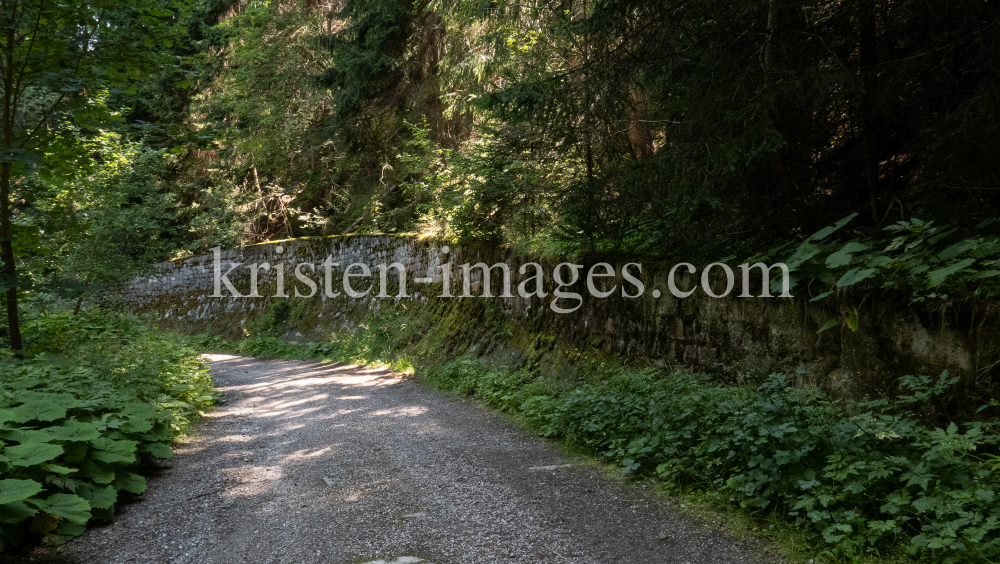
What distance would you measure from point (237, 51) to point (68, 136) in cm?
1153

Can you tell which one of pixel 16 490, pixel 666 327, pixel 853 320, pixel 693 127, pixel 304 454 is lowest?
pixel 304 454

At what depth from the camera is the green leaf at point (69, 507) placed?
304cm

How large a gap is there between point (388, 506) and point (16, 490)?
1.98 meters

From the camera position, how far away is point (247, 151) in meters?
16.4

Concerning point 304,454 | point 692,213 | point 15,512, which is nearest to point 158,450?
point 304,454

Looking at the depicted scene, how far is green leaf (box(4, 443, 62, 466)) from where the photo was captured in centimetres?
301

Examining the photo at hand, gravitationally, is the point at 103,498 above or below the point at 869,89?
below

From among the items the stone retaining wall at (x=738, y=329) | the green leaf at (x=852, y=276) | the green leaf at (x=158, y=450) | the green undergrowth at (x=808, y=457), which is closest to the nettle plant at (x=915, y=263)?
the green leaf at (x=852, y=276)

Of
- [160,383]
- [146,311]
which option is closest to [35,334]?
[160,383]

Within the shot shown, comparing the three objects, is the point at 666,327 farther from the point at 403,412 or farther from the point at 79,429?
the point at 79,429

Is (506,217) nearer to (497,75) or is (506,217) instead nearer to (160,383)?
(497,75)

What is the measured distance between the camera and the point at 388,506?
12.4 ft

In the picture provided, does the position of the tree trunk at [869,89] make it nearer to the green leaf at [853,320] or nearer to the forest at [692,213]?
the forest at [692,213]

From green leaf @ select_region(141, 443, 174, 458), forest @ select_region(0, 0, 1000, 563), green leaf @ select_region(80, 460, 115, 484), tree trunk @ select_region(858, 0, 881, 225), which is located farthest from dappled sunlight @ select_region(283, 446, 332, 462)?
tree trunk @ select_region(858, 0, 881, 225)
